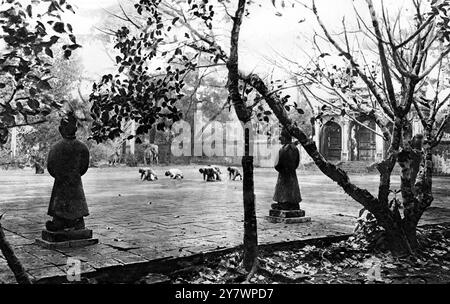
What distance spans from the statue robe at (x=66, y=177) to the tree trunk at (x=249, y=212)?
193cm

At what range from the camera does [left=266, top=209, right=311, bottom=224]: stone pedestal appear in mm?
6406

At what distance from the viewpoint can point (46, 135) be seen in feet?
74.9

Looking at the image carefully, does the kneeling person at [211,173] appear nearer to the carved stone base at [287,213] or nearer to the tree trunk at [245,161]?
the carved stone base at [287,213]

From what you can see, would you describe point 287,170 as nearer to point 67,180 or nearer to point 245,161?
point 245,161

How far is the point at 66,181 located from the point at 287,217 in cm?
333

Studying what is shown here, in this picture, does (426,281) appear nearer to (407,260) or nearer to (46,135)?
(407,260)

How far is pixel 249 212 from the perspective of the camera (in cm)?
410

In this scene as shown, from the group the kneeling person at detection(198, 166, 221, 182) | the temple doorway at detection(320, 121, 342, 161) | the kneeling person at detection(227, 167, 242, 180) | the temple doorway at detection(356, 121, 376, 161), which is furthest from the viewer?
the temple doorway at detection(320, 121, 342, 161)

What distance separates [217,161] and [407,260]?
26.4 meters

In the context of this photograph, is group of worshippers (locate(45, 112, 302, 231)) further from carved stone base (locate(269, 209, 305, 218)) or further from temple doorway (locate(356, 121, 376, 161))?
temple doorway (locate(356, 121, 376, 161))

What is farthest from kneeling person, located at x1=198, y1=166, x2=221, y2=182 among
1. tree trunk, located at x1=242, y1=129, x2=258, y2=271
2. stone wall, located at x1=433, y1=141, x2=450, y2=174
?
stone wall, located at x1=433, y1=141, x2=450, y2=174

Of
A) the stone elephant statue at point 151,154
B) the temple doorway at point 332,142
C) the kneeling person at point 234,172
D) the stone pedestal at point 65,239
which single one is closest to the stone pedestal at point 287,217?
the stone pedestal at point 65,239

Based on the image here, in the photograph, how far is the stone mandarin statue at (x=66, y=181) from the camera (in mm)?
4672
